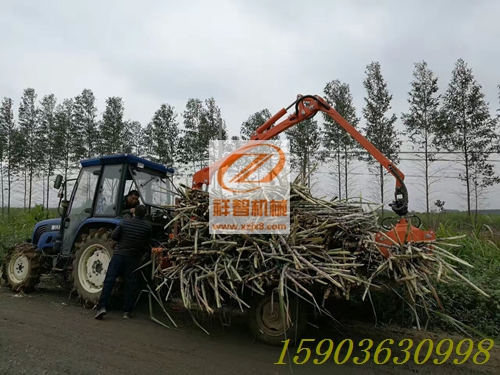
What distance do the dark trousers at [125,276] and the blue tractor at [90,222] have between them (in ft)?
1.10

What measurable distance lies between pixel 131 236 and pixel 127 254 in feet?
0.86

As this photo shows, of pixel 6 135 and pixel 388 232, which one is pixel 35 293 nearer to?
pixel 388 232

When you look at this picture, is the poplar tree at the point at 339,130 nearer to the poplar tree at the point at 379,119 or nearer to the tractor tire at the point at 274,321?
the poplar tree at the point at 379,119

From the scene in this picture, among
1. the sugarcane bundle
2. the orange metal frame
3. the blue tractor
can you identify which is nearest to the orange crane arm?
the orange metal frame

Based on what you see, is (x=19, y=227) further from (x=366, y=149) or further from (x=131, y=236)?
(x=366, y=149)

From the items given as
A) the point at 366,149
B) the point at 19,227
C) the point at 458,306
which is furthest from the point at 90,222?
the point at 19,227

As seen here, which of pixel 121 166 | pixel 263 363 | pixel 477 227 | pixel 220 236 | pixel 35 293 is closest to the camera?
pixel 263 363

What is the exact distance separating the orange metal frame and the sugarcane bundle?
103mm

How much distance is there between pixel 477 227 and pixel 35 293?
8.85 metres

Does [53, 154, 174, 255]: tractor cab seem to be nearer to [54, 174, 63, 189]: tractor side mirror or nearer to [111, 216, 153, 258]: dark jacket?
[54, 174, 63, 189]: tractor side mirror

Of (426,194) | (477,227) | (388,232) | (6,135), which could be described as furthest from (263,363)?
(6,135)

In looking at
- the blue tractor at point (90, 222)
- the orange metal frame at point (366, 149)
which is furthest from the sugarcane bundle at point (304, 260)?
the blue tractor at point (90, 222)

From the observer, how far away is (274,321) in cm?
432

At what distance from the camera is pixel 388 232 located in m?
4.18
